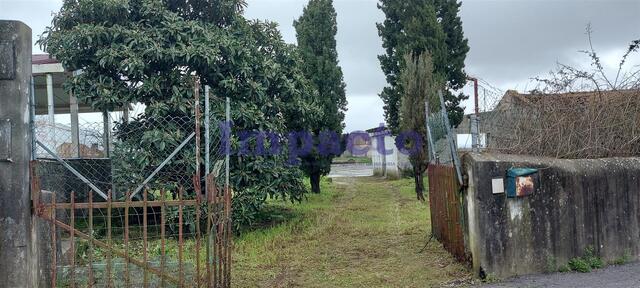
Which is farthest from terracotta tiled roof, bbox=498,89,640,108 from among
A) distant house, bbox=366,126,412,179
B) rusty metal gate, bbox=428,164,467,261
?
distant house, bbox=366,126,412,179

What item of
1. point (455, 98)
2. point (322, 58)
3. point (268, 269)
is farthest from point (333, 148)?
point (268, 269)

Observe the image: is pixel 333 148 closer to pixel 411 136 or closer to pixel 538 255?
pixel 411 136

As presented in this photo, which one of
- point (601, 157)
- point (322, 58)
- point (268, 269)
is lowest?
point (268, 269)

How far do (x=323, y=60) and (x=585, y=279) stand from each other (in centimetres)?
1203

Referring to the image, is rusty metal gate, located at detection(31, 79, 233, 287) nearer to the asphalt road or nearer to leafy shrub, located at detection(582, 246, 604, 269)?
leafy shrub, located at detection(582, 246, 604, 269)

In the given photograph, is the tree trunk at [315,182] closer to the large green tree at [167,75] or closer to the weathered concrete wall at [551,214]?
the large green tree at [167,75]

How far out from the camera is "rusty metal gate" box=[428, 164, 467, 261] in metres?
6.44

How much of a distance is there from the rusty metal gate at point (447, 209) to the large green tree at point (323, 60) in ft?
26.0

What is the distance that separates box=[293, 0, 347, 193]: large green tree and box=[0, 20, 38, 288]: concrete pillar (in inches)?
454

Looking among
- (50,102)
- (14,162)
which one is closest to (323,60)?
(50,102)

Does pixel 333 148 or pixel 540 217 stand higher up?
pixel 333 148

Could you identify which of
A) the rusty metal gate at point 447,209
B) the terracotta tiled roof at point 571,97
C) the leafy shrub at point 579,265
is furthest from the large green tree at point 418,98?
the leafy shrub at point 579,265

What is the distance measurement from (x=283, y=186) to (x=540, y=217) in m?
4.90

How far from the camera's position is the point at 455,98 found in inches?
687
